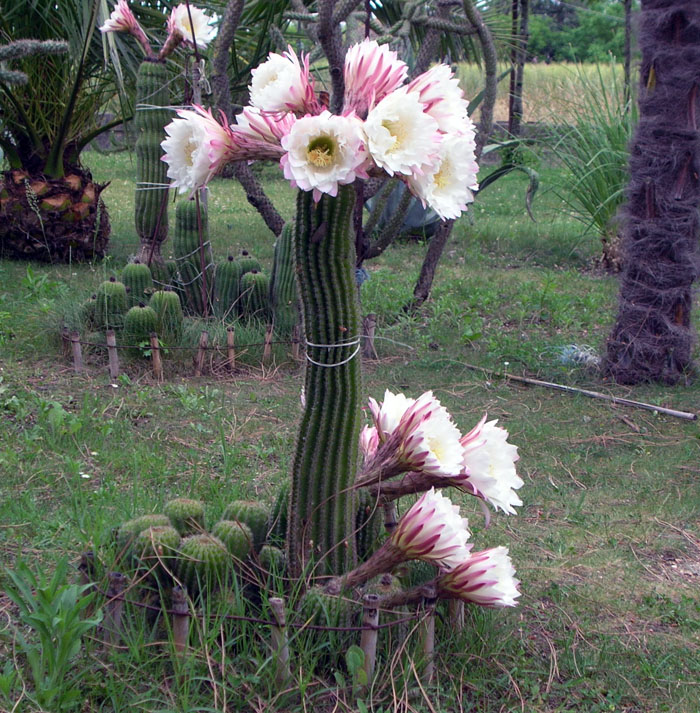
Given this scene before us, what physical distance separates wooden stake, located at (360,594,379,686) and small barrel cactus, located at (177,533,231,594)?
41cm

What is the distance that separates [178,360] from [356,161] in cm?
326

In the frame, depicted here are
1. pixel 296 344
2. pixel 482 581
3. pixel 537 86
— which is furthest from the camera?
pixel 537 86

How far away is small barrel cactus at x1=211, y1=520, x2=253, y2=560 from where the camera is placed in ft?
7.82

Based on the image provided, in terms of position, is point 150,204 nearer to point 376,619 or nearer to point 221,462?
point 221,462

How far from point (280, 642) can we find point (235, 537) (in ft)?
1.30

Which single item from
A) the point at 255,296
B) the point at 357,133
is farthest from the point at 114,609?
the point at 255,296

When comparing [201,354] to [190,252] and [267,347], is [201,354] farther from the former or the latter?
[190,252]

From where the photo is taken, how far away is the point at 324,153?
6.56 ft

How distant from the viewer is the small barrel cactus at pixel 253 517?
2.56m

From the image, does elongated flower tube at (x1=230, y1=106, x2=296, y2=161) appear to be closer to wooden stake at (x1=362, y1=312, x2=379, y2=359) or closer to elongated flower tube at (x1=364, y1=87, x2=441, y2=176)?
elongated flower tube at (x1=364, y1=87, x2=441, y2=176)

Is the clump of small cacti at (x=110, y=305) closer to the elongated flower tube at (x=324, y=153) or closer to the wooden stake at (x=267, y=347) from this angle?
the wooden stake at (x=267, y=347)

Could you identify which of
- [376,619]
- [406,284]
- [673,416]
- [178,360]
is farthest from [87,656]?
[406,284]

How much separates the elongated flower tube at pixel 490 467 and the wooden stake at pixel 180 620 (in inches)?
31.7

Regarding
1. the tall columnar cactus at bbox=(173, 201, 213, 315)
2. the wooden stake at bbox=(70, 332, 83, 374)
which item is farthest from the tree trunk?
the wooden stake at bbox=(70, 332, 83, 374)
